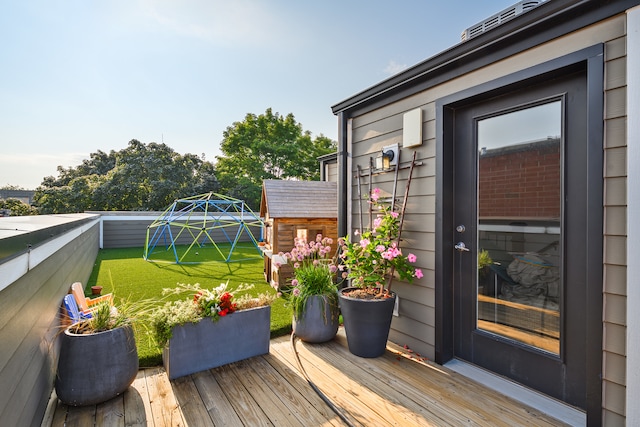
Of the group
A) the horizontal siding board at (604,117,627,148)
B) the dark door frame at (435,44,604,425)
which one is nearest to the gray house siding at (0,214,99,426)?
the dark door frame at (435,44,604,425)

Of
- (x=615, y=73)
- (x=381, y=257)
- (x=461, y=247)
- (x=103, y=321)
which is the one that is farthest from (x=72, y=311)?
(x=615, y=73)

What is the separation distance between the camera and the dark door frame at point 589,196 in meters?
1.77

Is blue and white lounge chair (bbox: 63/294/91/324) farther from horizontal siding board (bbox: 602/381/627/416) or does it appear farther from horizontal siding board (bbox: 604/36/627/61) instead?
horizontal siding board (bbox: 604/36/627/61)

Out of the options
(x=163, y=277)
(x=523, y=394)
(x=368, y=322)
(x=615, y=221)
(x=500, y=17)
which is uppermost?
(x=500, y=17)

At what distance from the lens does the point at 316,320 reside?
3.08m

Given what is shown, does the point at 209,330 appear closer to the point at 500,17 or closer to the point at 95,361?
the point at 95,361

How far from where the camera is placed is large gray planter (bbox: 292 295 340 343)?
3078mm

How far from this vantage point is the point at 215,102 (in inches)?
421

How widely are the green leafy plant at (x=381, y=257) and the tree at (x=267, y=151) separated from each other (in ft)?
59.6

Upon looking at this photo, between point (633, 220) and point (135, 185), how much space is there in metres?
18.3

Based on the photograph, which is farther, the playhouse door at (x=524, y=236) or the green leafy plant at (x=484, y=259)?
the green leafy plant at (x=484, y=259)

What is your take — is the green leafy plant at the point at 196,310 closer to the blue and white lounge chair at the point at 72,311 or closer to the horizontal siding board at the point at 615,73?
the blue and white lounge chair at the point at 72,311

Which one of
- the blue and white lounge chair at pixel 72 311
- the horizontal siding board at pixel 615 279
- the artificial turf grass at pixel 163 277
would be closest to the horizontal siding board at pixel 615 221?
the horizontal siding board at pixel 615 279

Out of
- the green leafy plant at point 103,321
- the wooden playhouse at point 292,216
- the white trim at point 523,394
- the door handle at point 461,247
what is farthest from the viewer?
the wooden playhouse at point 292,216
